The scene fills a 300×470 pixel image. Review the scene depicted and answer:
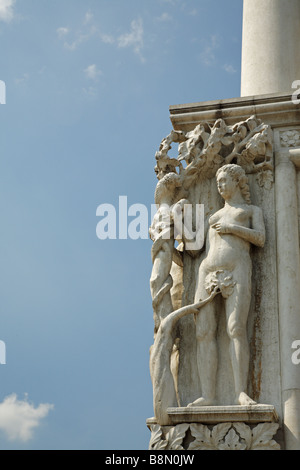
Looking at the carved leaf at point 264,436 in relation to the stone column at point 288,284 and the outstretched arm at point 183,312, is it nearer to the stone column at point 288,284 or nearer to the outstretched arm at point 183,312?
the stone column at point 288,284

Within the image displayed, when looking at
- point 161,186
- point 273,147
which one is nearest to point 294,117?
point 273,147

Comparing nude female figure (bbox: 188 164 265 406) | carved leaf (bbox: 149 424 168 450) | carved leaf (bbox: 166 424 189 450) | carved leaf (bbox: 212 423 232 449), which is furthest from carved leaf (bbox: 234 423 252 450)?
carved leaf (bbox: 149 424 168 450)

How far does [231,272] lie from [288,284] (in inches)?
33.4

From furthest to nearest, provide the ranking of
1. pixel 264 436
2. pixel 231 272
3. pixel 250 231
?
1. pixel 250 231
2. pixel 231 272
3. pixel 264 436

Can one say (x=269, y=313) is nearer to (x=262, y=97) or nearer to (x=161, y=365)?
(x=161, y=365)

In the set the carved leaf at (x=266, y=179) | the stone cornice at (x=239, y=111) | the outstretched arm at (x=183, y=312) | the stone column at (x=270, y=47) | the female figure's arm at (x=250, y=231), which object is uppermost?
the stone column at (x=270, y=47)

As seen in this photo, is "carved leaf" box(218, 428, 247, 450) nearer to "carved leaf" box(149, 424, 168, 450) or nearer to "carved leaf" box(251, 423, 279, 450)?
"carved leaf" box(251, 423, 279, 450)

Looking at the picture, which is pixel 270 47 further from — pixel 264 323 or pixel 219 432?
pixel 219 432

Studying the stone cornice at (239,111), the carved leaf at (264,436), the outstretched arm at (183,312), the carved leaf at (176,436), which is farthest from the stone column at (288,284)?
the carved leaf at (176,436)

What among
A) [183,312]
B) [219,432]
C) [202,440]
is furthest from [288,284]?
[202,440]

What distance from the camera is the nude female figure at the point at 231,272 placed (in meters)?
11.2

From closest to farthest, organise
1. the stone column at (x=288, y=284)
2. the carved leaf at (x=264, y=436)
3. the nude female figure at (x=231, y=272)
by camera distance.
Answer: the carved leaf at (x=264, y=436) < the stone column at (x=288, y=284) < the nude female figure at (x=231, y=272)

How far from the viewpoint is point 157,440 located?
36.0ft

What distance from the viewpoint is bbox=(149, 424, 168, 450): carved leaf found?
35.8 ft
